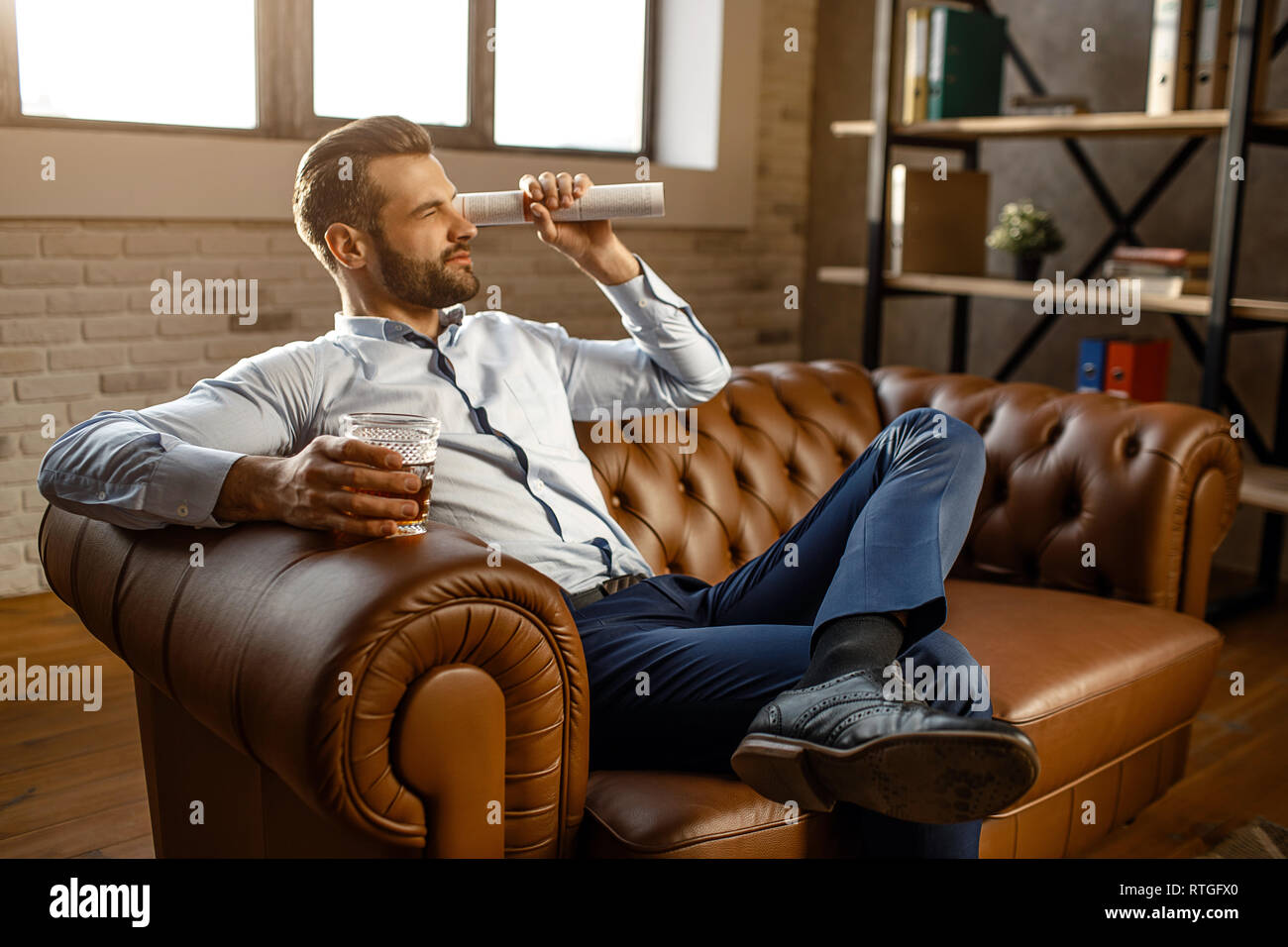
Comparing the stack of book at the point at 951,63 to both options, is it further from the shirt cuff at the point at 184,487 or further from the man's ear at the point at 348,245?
the shirt cuff at the point at 184,487

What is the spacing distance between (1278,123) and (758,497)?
1.69 meters

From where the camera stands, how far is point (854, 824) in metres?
1.33

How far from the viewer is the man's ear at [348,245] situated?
1652 millimetres

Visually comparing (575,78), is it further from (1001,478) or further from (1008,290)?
(1001,478)

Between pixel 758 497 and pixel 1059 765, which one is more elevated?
pixel 758 497

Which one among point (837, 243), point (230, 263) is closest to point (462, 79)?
point (230, 263)

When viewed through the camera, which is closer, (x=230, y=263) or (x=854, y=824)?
(x=854, y=824)

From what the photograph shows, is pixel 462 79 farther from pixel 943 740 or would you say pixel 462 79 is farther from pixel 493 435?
pixel 943 740

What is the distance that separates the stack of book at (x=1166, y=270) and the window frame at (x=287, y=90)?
176cm

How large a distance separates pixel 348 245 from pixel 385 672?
0.82 metres

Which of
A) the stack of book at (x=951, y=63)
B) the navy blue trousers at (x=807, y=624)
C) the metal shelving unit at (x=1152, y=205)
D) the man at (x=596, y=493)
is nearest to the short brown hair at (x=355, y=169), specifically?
the man at (x=596, y=493)

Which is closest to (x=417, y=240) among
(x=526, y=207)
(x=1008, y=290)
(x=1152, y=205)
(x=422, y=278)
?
(x=422, y=278)

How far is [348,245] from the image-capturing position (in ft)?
5.45
